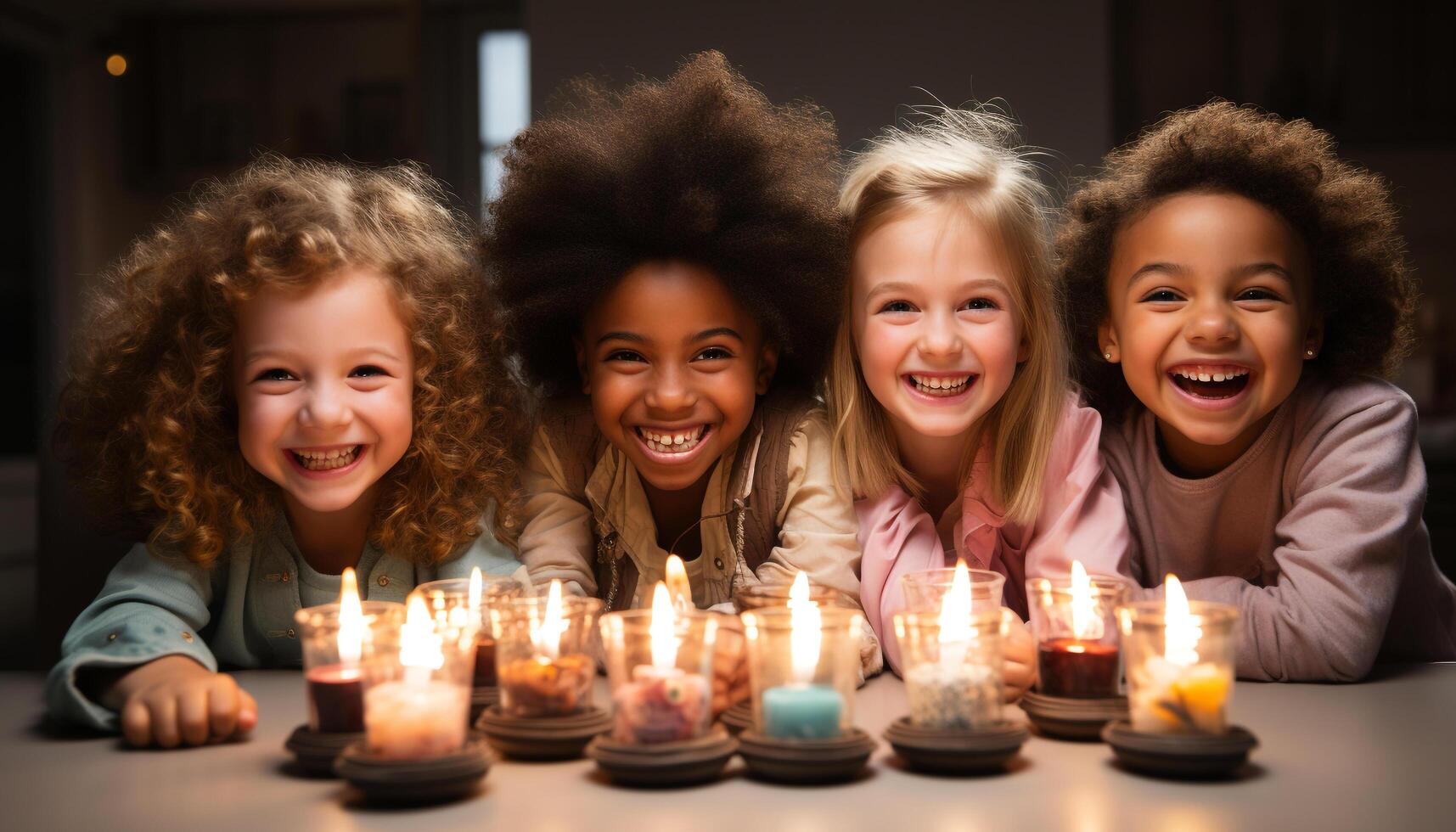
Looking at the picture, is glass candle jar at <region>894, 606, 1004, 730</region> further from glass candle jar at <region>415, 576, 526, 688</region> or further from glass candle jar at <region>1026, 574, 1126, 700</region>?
glass candle jar at <region>415, 576, 526, 688</region>

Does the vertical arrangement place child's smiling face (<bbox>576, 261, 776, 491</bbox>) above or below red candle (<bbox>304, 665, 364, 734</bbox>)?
above

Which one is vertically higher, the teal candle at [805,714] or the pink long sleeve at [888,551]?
the pink long sleeve at [888,551]

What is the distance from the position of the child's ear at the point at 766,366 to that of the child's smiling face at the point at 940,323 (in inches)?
6.0

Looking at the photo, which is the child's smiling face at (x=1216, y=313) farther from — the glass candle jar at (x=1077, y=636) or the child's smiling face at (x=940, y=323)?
the glass candle jar at (x=1077, y=636)

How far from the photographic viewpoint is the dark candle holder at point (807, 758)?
1.22 metres

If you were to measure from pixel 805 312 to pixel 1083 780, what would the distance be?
841mm

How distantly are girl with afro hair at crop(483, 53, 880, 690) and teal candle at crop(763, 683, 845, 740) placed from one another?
484 millimetres

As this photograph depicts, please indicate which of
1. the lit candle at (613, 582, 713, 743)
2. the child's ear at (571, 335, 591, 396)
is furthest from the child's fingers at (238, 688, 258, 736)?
the child's ear at (571, 335, 591, 396)

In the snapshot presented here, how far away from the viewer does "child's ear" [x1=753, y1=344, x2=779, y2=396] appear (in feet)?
6.46

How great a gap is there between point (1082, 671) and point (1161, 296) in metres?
0.72

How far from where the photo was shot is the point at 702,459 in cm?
189

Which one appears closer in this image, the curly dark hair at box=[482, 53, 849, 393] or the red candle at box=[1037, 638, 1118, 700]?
the red candle at box=[1037, 638, 1118, 700]

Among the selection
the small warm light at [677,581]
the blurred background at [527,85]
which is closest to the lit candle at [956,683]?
the small warm light at [677,581]

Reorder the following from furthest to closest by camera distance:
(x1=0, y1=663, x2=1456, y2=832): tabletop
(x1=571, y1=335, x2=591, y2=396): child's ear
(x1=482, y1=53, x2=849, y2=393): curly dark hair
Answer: (x1=571, y1=335, x2=591, y2=396): child's ear → (x1=482, y1=53, x2=849, y2=393): curly dark hair → (x1=0, y1=663, x2=1456, y2=832): tabletop
